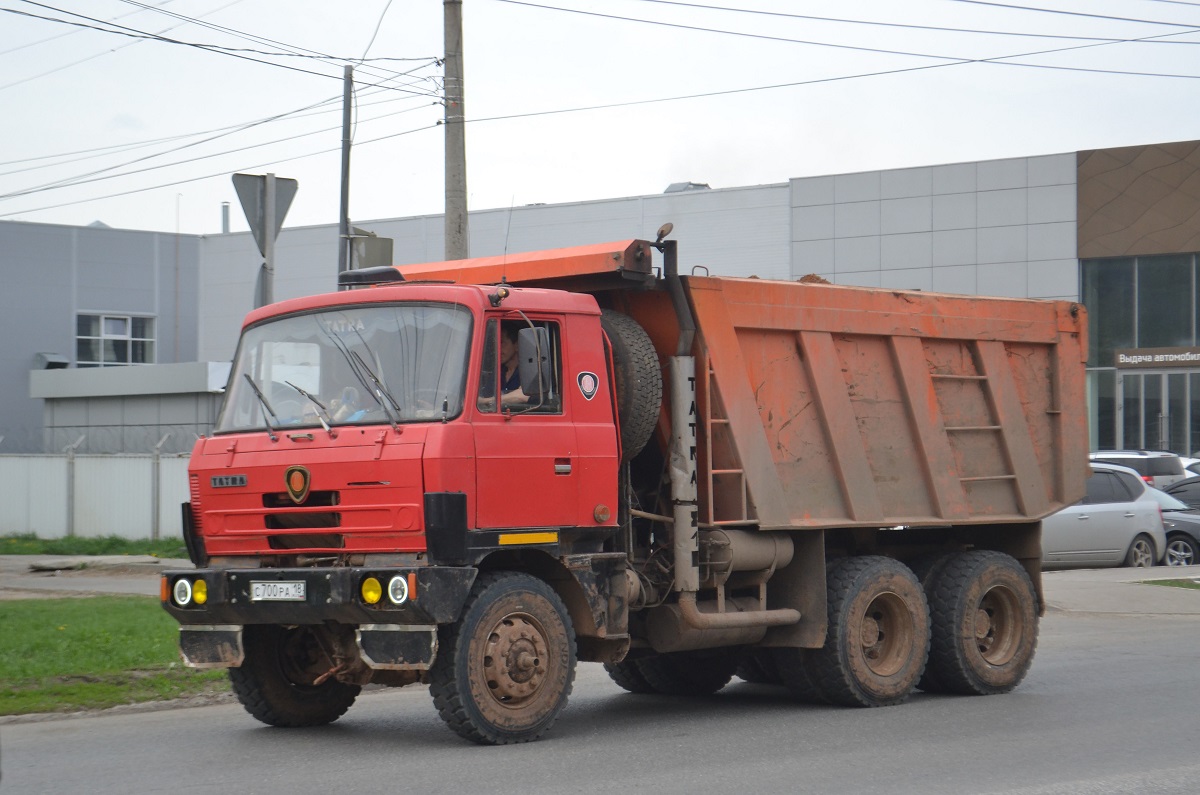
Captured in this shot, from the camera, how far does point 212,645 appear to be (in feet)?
28.4

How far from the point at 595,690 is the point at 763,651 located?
152 centimetres

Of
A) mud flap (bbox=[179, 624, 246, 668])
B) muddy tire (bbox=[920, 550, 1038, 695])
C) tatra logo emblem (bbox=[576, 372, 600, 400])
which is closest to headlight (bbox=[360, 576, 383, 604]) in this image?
mud flap (bbox=[179, 624, 246, 668])

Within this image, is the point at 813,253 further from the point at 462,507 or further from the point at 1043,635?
the point at 462,507

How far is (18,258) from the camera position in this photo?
4944cm

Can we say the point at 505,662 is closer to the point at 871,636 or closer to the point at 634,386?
the point at 634,386

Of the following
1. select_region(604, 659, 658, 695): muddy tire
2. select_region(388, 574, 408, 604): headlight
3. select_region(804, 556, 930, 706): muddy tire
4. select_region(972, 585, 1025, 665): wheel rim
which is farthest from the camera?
select_region(972, 585, 1025, 665): wheel rim

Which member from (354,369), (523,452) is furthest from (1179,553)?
(354,369)

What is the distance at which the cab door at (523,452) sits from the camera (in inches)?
323

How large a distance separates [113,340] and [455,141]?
39605 mm

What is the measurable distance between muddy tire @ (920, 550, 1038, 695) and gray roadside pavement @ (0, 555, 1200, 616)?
669 centimetres

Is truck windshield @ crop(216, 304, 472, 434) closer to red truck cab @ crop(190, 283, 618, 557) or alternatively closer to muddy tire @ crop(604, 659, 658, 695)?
red truck cab @ crop(190, 283, 618, 557)

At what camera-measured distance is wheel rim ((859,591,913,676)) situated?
34.4ft

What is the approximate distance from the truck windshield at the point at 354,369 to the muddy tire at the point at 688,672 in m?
3.60

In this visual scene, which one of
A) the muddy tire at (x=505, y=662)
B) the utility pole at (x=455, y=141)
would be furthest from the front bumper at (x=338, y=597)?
the utility pole at (x=455, y=141)
